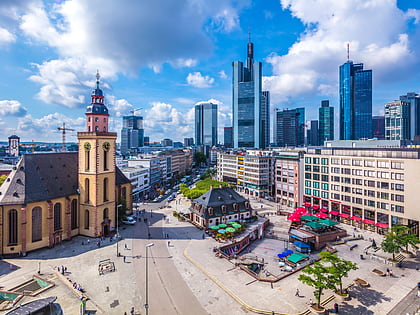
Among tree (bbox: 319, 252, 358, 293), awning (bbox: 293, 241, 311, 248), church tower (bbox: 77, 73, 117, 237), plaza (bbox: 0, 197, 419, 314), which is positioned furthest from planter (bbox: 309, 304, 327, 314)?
church tower (bbox: 77, 73, 117, 237)

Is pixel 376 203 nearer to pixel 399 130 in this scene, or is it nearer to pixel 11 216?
pixel 11 216

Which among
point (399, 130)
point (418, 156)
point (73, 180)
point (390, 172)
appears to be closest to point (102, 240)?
point (73, 180)

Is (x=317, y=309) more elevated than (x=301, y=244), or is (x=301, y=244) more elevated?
(x=301, y=244)

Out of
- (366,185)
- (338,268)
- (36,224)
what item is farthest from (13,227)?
(366,185)

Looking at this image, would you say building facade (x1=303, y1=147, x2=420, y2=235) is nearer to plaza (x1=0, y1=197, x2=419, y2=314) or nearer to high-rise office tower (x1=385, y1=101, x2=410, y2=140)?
plaza (x1=0, y1=197, x2=419, y2=314)

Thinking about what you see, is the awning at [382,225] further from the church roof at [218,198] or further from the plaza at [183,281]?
the church roof at [218,198]

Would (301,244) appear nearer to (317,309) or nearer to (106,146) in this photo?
(317,309)

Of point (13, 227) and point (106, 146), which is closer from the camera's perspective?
point (13, 227)
